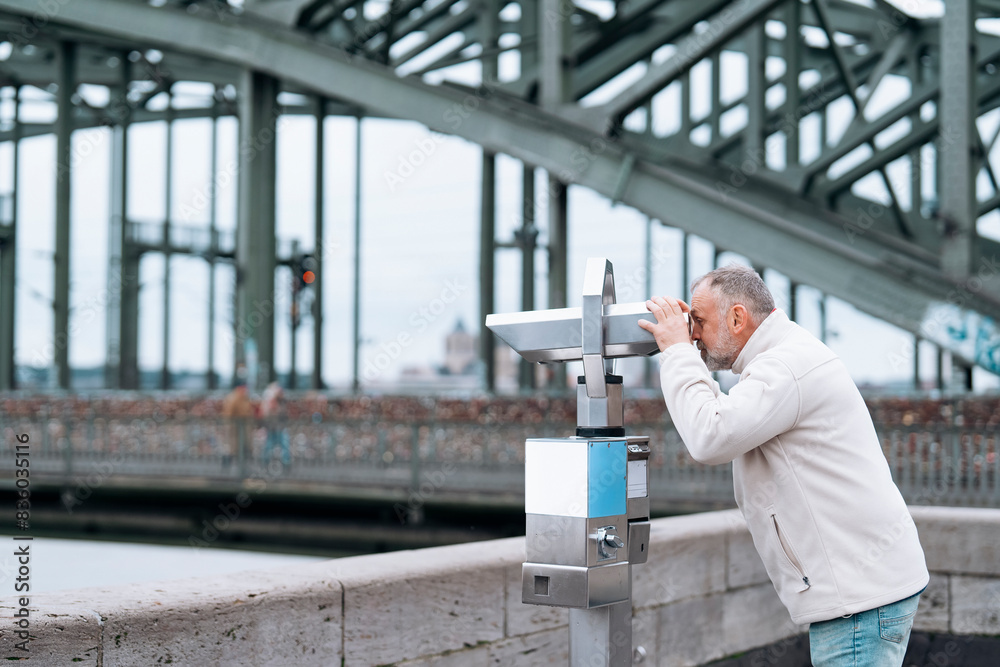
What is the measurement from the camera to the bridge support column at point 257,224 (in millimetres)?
22250

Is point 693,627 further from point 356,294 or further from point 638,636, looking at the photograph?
point 356,294

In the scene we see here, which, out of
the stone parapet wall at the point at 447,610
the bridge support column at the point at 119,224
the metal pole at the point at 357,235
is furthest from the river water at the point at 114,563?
the metal pole at the point at 357,235

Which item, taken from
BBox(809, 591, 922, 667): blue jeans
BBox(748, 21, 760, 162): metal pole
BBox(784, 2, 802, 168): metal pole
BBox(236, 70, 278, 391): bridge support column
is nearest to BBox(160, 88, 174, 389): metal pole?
BBox(236, 70, 278, 391): bridge support column

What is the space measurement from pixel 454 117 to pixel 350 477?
20.5ft

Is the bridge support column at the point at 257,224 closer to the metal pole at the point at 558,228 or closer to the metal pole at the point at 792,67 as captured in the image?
the metal pole at the point at 558,228

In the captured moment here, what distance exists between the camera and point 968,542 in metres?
5.69

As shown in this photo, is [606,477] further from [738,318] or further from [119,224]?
[119,224]

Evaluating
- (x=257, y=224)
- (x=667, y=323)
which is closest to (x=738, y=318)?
(x=667, y=323)

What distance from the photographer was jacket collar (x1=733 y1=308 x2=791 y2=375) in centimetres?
280

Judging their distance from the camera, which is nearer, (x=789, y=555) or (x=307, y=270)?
(x=789, y=555)

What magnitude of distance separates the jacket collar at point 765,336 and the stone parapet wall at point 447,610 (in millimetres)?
1770

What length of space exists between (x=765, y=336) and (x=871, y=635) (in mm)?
787

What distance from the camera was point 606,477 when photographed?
2912 mm

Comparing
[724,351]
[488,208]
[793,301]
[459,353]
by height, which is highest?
[488,208]
